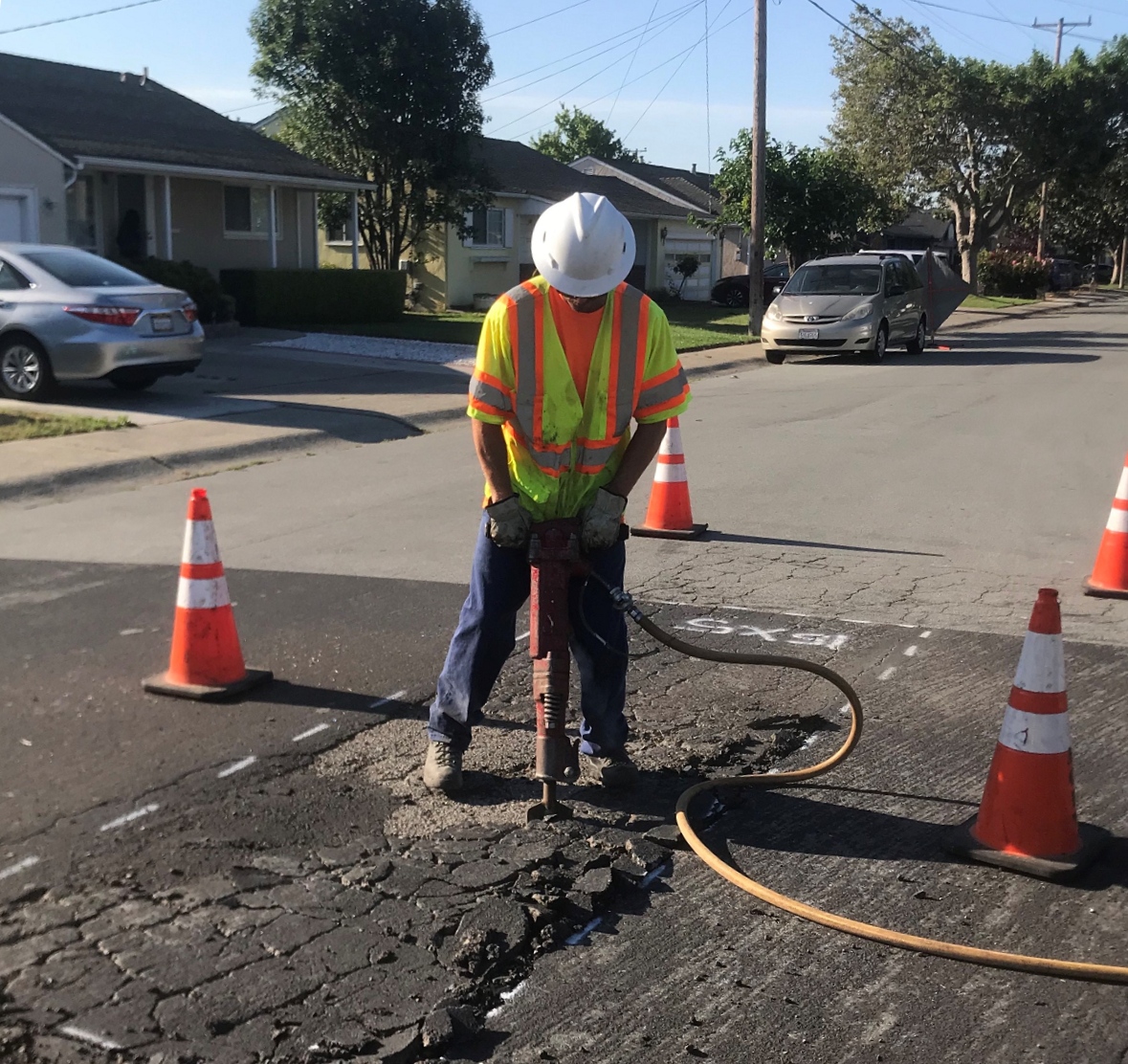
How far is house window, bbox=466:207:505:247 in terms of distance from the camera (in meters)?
34.1

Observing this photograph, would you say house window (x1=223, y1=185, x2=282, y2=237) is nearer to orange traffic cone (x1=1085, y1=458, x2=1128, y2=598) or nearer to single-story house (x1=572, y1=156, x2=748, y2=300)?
single-story house (x1=572, y1=156, x2=748, y2=300)

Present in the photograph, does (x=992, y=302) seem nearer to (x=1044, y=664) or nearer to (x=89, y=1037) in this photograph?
(x=1044, y=664)

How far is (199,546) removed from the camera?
5422 millimetres

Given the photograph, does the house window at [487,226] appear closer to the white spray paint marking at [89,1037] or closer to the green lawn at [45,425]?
the green lawn at [45,425]

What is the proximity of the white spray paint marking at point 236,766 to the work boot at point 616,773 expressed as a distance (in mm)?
1191

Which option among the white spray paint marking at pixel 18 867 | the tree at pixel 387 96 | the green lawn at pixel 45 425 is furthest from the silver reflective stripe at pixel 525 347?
the tree at pixel 387 96

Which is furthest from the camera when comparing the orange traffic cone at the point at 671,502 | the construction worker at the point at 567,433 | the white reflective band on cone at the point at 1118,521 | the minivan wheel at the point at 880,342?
the minivan wheel at the point at 880,342

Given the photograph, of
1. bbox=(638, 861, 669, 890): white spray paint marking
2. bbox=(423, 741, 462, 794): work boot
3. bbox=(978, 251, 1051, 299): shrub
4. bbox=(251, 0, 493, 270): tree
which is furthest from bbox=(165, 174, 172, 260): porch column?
bbox=(978, 251, 1051, 299): shrub

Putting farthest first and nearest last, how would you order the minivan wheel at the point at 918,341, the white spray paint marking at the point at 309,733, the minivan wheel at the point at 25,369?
1. the minivan wheel at the point at 918,341
2. the minivan wheel at the point at 25,369
3. the white spray paint marking at the point at 309,733

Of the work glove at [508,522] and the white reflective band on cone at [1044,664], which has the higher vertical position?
the work glove at [508,522]

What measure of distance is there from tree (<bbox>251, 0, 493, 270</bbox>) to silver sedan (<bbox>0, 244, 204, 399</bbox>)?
48.8 ft

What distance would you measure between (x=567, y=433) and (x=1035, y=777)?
178 centimetres

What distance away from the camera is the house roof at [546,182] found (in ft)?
117

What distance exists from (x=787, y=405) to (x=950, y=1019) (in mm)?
12677
